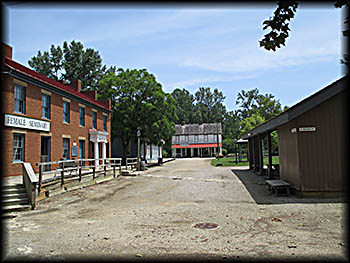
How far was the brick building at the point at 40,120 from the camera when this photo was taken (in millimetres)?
14641

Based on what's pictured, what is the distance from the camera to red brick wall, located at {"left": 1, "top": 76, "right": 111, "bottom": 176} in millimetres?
14469

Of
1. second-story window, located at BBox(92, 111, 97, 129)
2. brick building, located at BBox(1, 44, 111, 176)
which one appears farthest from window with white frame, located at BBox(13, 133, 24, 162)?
second-story window, located at BBox(92, 111, 97, 129)

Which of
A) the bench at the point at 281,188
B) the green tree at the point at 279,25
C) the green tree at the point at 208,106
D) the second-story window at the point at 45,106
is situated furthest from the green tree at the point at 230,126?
the green tree at the point at 279,25

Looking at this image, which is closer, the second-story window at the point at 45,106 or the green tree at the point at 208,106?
the second-story window at the point at 45,106

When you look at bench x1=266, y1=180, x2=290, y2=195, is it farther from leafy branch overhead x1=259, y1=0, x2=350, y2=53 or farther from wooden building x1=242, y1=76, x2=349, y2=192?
leafy branch overhead x1=259, y1=0, x2=350, y2=53

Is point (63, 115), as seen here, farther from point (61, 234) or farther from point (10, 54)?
point (61, 234)

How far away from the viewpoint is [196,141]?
7312 cm

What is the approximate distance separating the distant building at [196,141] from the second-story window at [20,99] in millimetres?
55748

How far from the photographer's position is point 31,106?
16547 millimetres

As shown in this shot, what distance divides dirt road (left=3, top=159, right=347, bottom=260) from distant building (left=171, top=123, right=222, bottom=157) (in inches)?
2346

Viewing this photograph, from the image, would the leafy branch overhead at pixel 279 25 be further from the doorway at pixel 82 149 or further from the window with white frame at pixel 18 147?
the doorway at pixel 82 149

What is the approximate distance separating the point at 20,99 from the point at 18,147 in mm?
2536

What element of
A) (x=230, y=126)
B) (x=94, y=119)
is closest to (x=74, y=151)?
(x=94, y=119)

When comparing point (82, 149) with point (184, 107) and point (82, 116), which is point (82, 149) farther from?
point (184, 107)
